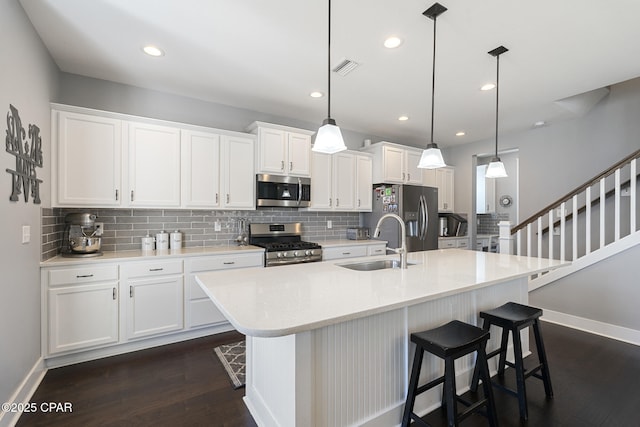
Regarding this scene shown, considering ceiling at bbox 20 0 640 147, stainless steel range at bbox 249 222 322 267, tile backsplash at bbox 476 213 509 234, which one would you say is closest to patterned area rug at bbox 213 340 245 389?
stainless steel range at bbox 249 222 322 267

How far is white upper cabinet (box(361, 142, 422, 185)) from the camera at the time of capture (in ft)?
14.8

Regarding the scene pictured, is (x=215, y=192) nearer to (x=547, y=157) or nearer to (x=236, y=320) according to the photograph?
(x=236, y=320)

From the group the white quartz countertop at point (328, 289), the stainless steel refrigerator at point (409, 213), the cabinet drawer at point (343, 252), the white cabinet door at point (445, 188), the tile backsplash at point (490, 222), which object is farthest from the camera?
the tile backsplash at point (490, 222)

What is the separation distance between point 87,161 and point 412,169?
430 centimetres

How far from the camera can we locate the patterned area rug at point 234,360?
226 centimetres

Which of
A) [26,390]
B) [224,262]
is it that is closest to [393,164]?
[224,262]

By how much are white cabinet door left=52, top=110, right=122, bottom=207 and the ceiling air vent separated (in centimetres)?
218

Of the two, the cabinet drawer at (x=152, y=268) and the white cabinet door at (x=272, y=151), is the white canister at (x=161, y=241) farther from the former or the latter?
the white cabinet door at (x=272, y=151)

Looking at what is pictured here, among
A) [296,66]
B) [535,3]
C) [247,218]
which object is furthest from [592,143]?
[247,218]

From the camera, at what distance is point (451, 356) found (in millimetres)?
1499

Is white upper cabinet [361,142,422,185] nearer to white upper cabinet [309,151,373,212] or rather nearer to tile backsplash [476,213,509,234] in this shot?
white upper cabinet [309,151,373,212]

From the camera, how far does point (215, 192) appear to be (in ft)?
11.0

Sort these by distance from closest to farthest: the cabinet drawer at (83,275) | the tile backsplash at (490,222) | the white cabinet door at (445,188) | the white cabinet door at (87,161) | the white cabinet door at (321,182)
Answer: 1. the cabinet drawer at (83,275)
2. the white cabinet door at (87,161)
3. the white cabinet door at (321,182)
4. the white cabinet door at (445,188)
5. the tile backsplash at (490,222)

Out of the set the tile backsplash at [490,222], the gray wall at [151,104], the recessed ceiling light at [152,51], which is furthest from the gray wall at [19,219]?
the tile backsplash at [490,222]
